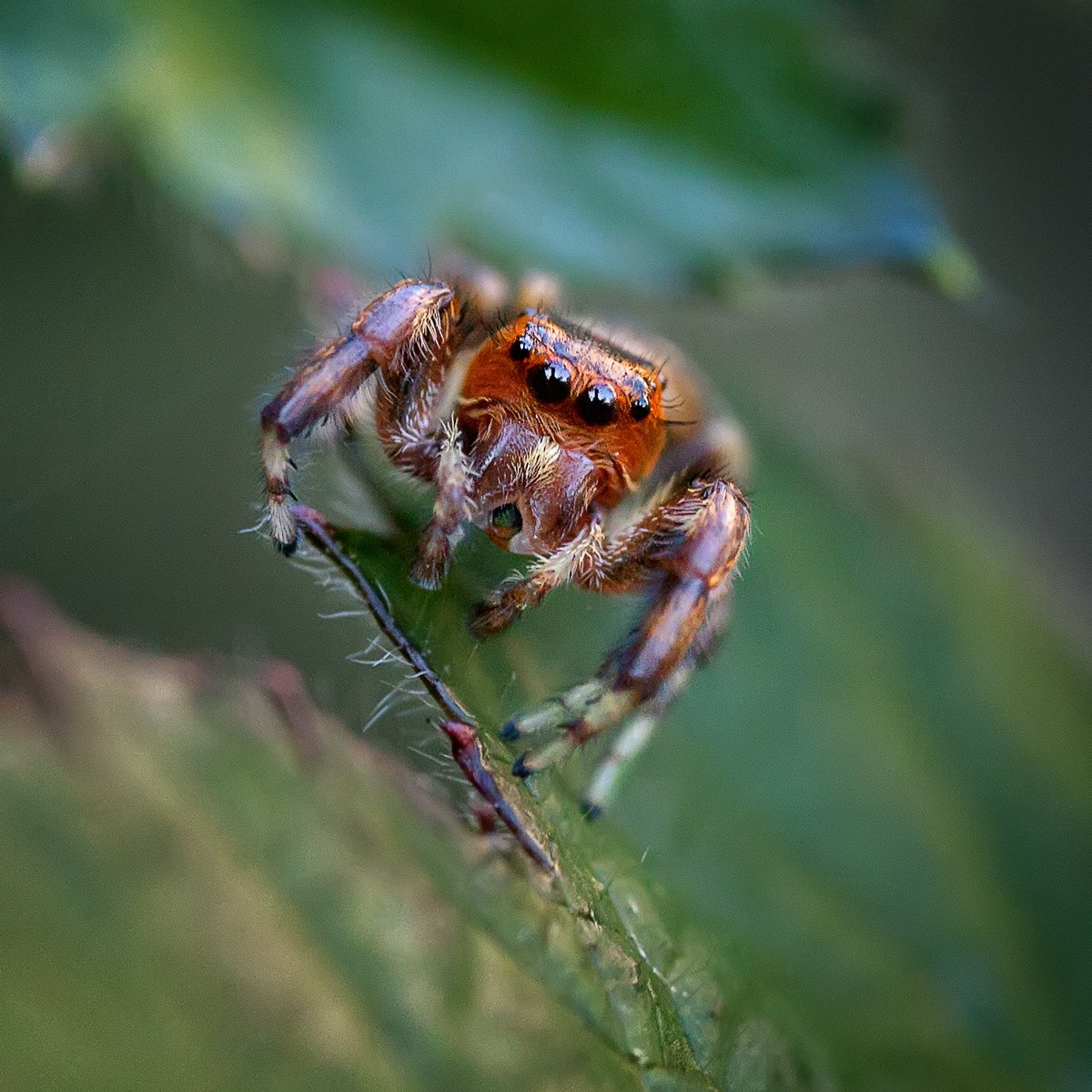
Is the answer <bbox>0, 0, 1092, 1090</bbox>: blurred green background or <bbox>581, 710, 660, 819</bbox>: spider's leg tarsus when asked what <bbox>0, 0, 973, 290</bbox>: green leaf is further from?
<bbox>581, 710, 660, 819</bbox>: spider's leg tarsus

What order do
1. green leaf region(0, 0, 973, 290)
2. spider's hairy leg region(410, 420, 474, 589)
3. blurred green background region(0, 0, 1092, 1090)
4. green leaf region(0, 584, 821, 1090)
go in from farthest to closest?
green leaf region(0, 0, 973, 290), blurred green background region(0, 0, 1092, 1090), spider's hairy leg region(410, 420, 474, 589), green leaf region(0, 584, 821, 1090)

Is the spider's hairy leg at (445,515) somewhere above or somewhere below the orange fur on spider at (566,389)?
below

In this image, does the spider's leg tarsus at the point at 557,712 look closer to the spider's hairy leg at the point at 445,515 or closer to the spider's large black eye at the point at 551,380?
the spider's hairy leg at the point at 445,515

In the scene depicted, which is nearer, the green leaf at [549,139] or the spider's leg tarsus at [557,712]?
the spider's leg tarsus at [557,712]

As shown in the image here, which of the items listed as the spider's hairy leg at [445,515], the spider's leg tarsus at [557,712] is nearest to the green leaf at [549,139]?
the spider's hairy leg at [445,515]

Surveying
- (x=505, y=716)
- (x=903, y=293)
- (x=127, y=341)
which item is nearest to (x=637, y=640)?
(x=505, y=716)

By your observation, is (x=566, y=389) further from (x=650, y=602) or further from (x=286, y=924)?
(x=286, y=924)

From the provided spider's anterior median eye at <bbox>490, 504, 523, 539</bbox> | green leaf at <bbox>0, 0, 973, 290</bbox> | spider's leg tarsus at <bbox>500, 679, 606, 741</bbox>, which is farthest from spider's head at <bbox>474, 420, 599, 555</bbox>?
green leaf at <bbox>0, 0, 973, 290</bbox>
